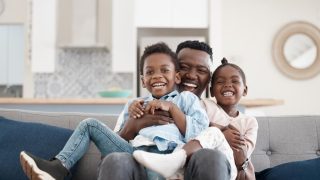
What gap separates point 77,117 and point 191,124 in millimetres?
732

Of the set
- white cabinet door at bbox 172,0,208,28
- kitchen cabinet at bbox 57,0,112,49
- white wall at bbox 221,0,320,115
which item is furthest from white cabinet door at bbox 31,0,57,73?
white wall at bbox 221,0,320,115

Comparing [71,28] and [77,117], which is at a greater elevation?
[71,28]

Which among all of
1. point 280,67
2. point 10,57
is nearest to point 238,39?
point 280,67

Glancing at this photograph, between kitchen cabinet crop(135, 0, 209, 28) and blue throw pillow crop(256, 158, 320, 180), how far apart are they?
3270 mm

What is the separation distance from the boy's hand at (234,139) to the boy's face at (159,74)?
0.29 meters

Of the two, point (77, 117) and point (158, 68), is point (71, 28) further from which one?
point (158, 68)

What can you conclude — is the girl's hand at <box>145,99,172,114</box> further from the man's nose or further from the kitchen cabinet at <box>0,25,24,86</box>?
the kitchen cabinet at <box>0,25,24,86</box>

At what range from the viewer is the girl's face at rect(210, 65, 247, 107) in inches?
66.2

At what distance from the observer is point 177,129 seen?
58.4 inches

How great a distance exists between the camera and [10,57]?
5633 mm

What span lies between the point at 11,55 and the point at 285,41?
12.1ft

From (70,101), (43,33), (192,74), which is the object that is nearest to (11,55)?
(43,33)

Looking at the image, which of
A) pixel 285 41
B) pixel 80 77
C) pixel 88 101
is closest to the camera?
pixel 88 101

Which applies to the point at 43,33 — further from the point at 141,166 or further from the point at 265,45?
the point at 141,166
